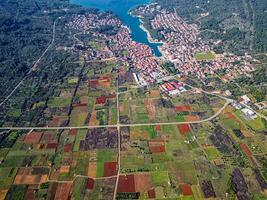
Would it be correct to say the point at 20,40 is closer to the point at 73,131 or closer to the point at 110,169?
the point at 73,131

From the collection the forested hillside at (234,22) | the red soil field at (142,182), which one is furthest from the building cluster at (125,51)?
the red soil field at (142,182)

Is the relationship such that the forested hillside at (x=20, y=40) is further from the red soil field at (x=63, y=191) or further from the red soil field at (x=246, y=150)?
the red soil field at (x=246, y=150)

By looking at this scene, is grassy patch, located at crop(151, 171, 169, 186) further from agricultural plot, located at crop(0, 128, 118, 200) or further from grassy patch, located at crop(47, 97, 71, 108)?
grassy patch, located at crop(47, 97, 71, 108)

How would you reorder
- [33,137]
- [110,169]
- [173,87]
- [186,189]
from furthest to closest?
1. [173,87]
2. [33,137]
3. [110,169]
4. [186,189]

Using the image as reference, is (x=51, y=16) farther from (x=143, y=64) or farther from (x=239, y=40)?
(x=239, y=40)

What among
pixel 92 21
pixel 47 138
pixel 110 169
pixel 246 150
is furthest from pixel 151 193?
pixel 92 21
